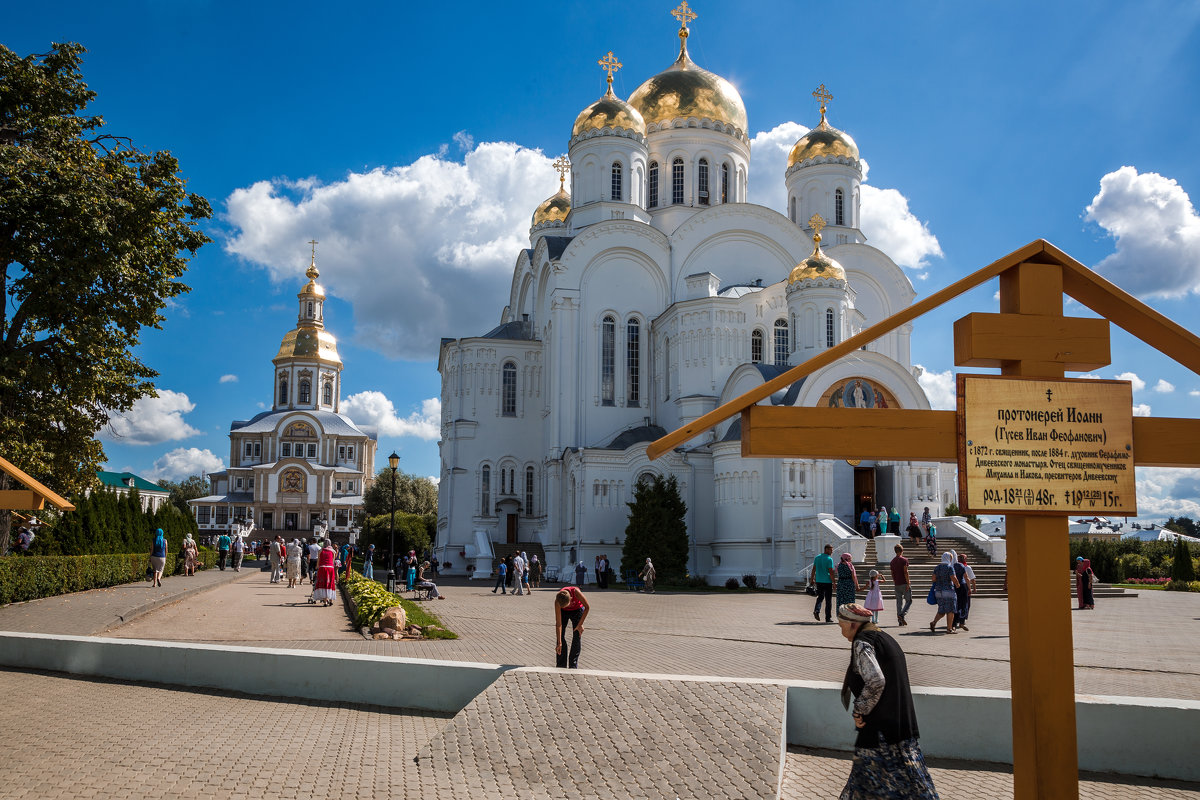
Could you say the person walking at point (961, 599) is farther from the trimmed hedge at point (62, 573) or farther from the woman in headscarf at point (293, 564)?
the woman in headscarf at point (293, 564)

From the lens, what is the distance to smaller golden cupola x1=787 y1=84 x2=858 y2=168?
38500 millimetres

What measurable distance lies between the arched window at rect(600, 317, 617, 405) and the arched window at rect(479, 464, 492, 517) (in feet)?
19.7

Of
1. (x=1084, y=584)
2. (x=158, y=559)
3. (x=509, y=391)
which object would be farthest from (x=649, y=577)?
(x=509, y=391)

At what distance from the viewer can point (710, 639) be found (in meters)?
14.1

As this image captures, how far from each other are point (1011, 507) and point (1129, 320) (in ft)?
4.91

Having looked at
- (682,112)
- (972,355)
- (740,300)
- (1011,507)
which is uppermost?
(682,112)

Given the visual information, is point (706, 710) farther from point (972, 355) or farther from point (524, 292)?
point (524, 292)

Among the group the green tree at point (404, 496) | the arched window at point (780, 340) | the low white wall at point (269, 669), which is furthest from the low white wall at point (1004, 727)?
the green tree at point (404, 496)

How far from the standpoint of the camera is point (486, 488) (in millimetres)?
36750

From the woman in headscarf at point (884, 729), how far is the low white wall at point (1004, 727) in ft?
7.06

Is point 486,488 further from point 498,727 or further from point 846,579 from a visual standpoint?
point 498,727

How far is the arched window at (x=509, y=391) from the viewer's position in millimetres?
37344

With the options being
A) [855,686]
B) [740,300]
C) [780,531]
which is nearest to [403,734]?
[855,686]

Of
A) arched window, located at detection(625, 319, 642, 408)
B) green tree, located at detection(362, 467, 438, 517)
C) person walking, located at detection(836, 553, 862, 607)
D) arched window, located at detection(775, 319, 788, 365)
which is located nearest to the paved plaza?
person walking, located at detection(836, 553, 862, 607)
